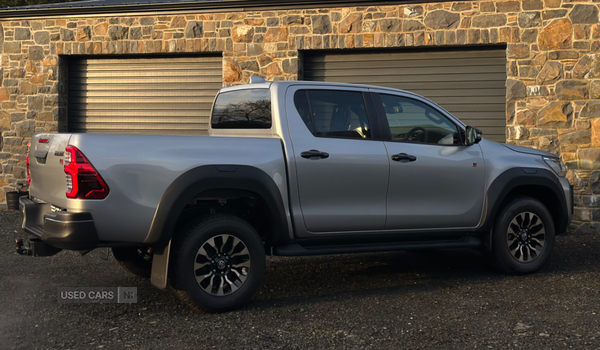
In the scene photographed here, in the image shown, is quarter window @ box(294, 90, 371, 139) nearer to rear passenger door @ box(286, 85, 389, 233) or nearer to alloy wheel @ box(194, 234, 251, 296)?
rear passenger door @ box(286, 85, 389, 233)

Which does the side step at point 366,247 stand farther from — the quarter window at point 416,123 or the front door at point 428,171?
the quarter window at point 416,123

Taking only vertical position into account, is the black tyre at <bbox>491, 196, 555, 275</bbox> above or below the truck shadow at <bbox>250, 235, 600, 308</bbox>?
above

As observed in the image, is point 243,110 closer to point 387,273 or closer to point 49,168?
point 49,168

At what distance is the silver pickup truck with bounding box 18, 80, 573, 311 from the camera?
189 inches

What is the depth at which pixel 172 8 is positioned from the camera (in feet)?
38.9

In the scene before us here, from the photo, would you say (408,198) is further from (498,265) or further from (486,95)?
(486,95)

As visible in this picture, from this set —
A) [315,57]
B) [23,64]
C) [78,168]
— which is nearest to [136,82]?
[23,64]

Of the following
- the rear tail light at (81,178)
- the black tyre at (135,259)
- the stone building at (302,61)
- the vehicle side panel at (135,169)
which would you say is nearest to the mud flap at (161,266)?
the vehicle side panel at (135,169)

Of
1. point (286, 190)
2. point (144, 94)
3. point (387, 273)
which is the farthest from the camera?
point (144, 94)

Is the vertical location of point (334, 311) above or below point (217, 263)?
below

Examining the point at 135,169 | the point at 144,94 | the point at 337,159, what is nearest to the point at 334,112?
the point at 337,159

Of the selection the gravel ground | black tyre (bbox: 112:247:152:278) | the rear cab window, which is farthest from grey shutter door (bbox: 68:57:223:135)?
black tyre (bbox: 112:247:152:278)

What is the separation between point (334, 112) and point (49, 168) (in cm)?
254

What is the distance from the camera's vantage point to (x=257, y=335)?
15.0 feet
